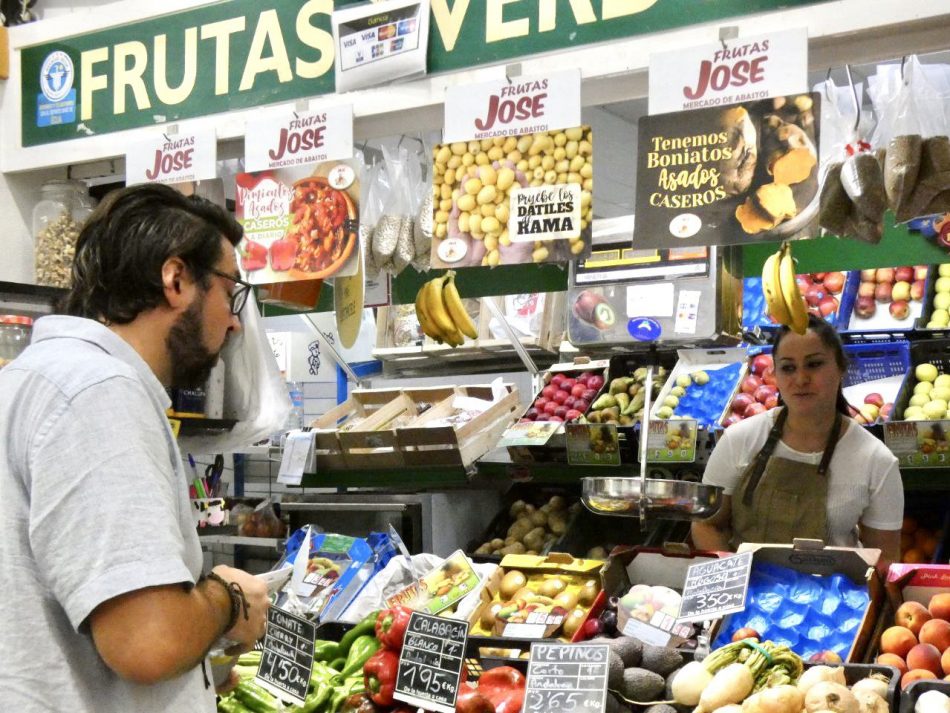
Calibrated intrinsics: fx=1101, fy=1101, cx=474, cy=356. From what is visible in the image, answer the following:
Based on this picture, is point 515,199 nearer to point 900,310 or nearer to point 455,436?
point 455,436

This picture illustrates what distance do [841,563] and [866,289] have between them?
11.4 ft

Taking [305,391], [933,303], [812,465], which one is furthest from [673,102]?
[305,391]

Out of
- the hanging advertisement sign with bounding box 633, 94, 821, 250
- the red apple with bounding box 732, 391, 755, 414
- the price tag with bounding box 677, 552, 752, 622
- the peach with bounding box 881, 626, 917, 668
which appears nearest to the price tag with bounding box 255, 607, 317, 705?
the price tag with bounding box 677, 552, 752, 622

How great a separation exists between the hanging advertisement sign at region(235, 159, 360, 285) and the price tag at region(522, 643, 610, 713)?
147 centimetres

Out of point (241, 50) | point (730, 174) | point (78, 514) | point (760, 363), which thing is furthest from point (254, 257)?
point (760, 363)

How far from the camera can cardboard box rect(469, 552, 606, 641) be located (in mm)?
3219

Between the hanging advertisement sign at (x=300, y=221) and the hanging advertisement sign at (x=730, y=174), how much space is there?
3.28 feet

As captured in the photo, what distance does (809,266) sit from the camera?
15.2 ft

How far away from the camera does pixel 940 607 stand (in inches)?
113

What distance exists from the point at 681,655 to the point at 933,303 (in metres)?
3.70

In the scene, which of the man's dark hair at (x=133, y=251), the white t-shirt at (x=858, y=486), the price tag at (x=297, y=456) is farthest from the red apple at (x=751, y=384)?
the man's dark hair at (x=133, y=251)

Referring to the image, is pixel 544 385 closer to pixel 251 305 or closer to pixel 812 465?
pixel 812 465

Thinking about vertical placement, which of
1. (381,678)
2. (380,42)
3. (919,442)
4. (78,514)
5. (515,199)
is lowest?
(381,678)


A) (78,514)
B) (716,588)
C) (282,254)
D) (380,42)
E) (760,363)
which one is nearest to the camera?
(78,514)
